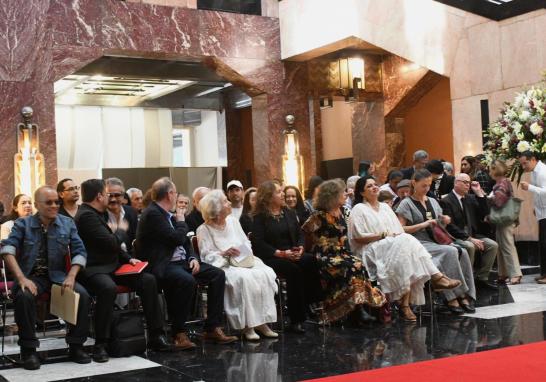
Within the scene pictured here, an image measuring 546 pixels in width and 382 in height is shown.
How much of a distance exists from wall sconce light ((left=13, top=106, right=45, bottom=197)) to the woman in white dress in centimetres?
537

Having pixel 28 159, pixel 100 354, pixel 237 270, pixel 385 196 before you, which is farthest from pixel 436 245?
pixel 28 159

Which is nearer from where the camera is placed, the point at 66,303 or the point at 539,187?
the point at 66,303

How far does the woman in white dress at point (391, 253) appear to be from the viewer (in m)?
7.38

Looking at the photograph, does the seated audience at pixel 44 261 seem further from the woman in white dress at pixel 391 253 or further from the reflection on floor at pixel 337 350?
the woman in white dress at pixel 391 253

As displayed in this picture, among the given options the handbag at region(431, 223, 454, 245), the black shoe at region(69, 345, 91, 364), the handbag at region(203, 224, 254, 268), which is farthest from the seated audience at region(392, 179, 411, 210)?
the black shoe at region(69, 345, 91, 364)

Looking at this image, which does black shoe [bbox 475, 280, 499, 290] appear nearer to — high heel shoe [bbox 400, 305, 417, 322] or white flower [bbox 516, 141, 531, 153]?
white flower [bbox 516, 141, 531, 153]

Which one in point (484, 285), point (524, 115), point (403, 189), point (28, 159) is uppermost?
point (524, 115)

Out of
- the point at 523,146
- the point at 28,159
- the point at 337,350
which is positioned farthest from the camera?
the point at 28,159

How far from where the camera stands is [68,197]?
22.7 ft

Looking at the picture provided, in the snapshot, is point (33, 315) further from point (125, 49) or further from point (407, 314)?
point (125, 49)

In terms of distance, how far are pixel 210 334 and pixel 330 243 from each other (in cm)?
151

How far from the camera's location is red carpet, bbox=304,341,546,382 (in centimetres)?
473

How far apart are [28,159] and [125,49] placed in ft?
7.73

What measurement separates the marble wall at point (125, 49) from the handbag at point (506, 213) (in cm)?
465
